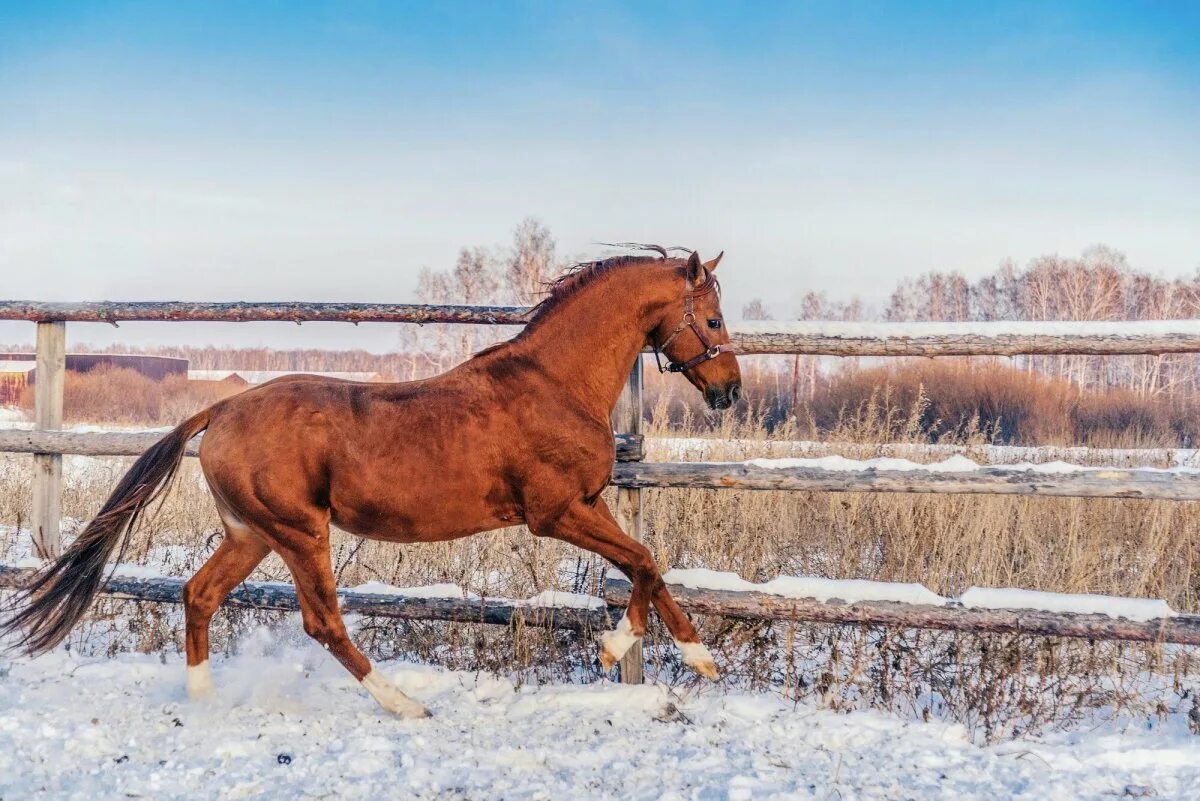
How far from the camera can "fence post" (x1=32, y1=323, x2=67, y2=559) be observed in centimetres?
471

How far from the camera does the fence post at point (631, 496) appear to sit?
3920mm

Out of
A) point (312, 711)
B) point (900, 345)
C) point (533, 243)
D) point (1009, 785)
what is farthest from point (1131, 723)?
point (533, 243)

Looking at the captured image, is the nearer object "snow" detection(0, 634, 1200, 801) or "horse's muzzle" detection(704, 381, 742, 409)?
"snow" detection(0, 634, 1200, 801)

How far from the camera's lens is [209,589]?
12.2ft

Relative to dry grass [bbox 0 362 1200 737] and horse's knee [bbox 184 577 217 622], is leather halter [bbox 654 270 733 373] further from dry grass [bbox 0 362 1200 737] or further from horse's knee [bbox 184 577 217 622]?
horse's knee [bbox 184 577 217 622]

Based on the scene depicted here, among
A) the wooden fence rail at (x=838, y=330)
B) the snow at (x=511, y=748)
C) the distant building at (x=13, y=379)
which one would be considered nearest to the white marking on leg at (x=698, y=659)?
the snow at (x=511, y=748)

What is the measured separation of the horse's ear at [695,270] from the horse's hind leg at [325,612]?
188cm

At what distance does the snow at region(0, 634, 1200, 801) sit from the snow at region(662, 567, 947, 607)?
471mm

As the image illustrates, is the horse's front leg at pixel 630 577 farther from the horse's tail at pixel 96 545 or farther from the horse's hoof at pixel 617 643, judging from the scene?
the horse's tail at pixel 96 545

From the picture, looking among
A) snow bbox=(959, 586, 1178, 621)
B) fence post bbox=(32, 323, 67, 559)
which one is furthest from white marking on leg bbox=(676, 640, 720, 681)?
fence post bbox=(32, 323, 67, 559)

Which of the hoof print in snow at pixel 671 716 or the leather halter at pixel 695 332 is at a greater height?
the leather halter at pixel 695 332

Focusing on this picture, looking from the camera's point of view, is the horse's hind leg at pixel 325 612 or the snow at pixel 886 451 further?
the snow at pixel 886 451

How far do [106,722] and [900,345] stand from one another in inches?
143

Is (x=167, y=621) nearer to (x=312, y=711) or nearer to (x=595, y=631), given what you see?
(x=312, y=711)
